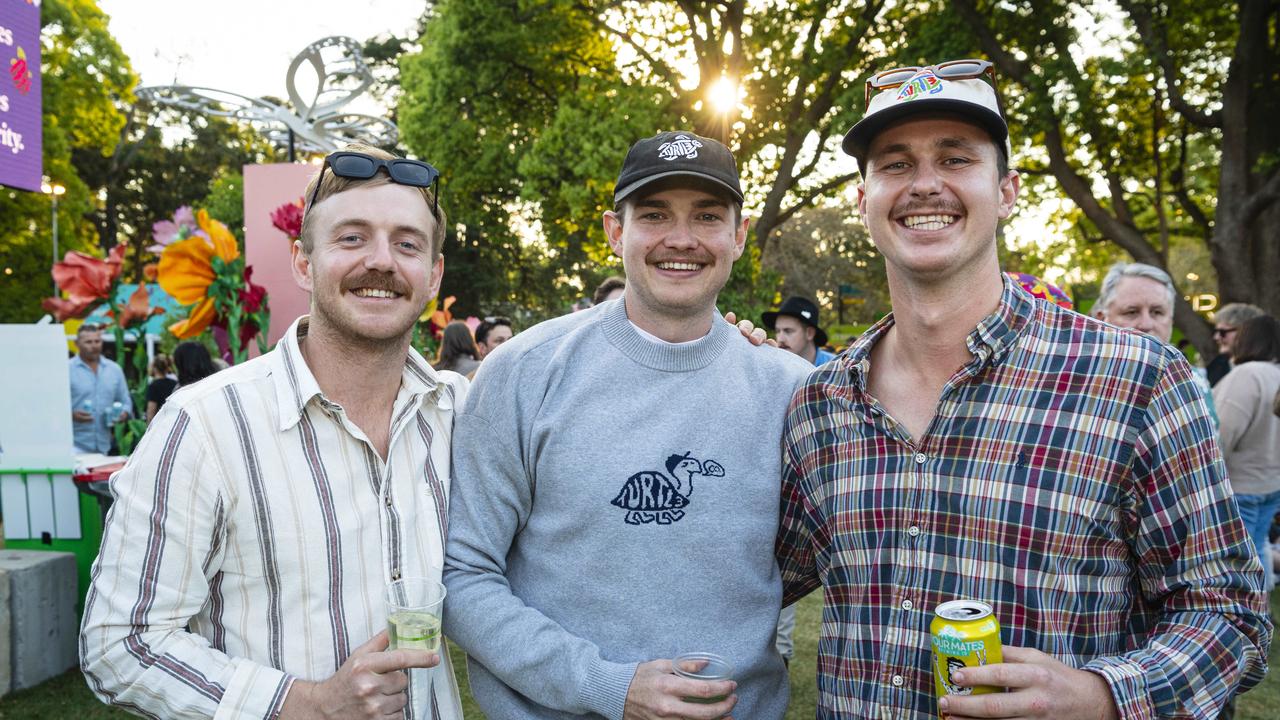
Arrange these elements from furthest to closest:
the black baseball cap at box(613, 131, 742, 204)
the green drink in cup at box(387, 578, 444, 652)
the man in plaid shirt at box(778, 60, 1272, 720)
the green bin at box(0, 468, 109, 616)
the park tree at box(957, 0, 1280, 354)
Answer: the park tree at box(957, 0, 1280, 354), the green bin at box(0, 468, 109, 616), the black baseball cap at box(613, 131, 742, 204), the green drink in cup at box(387, 578, 444, 652), the man in plaid shirt at box(778, 60, 1272, 720)

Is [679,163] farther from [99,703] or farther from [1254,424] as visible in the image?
[1254,424]

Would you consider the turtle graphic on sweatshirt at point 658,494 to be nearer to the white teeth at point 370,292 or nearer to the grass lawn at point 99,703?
the white teeth at point 370,292

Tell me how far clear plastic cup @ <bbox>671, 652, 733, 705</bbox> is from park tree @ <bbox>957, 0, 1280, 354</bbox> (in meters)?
12.2

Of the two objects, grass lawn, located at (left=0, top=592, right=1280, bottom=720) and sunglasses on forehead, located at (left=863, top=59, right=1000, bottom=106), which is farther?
grass lawn, located at (left=0, top=592, right=1280, bottom=720)

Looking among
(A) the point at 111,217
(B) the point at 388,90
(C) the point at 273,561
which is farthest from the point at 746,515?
(A) the point at 111,217

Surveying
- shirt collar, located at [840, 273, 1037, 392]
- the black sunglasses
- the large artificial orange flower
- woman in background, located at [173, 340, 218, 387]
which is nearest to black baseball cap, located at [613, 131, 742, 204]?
the black sunglasses

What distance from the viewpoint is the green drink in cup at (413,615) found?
1.93m

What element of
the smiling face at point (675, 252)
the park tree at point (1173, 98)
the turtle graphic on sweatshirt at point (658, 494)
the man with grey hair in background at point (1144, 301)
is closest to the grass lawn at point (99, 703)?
the man with grey hair in background at point (1144, 301)

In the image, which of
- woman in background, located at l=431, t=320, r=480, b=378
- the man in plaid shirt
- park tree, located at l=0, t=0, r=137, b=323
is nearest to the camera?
the man in plaid shirt

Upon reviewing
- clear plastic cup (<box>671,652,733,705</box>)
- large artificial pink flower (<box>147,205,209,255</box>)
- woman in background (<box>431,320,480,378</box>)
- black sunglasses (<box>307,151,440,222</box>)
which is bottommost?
woman in background (<box>431,320,480,378</box>)

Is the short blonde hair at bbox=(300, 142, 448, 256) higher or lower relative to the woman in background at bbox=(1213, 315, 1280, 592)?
higher

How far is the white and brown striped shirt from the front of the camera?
6.36ft

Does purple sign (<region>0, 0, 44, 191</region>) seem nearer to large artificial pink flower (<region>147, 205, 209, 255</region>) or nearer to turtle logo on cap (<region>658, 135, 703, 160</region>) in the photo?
large artificial pink flower (<region>147, 205, 209, 255</region>)

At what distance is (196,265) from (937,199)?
5.41 meters
